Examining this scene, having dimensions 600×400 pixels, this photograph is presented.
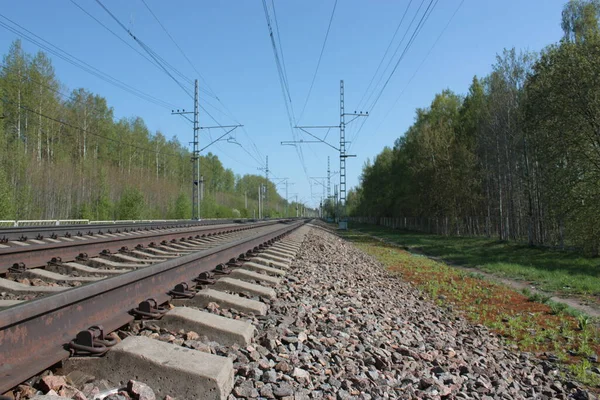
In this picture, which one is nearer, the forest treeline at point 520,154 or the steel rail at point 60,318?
the steel rail at point 60,318

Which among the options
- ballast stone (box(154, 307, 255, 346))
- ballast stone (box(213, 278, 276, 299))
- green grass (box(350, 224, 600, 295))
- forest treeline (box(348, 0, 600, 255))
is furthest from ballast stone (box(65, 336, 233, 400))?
forest treeline (box(348, 0, 600, 255))

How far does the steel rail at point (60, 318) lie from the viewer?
2449mm

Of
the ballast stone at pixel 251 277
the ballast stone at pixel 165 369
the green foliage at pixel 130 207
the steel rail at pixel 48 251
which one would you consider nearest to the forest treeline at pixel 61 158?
the green foliage at pixel 130 207

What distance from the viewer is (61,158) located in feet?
145

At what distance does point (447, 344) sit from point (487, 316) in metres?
2.92

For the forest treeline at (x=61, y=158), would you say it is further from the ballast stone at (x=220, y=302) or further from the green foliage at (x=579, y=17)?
the green foliage at (x=579, y=17)

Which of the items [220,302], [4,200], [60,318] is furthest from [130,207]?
[60,318]

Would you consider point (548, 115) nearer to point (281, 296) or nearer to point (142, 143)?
point (281, 296)

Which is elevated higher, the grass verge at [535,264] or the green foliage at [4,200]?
the green foliage at [4,200]

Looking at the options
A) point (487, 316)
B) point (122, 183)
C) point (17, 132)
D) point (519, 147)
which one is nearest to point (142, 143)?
point (122, 183)

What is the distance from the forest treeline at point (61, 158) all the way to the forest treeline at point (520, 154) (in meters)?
27.1

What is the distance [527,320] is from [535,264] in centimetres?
1420

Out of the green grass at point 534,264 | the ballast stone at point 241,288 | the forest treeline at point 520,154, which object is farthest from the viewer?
the forest treeline at point 520,154

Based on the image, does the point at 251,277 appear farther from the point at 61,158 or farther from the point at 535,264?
the point at 61,158
